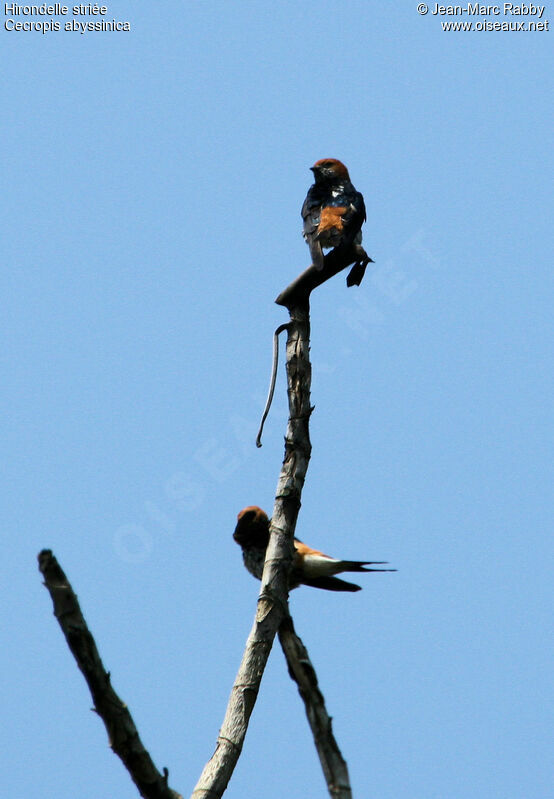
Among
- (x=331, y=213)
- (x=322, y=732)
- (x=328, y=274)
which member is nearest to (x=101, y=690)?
(x=322, y=732)

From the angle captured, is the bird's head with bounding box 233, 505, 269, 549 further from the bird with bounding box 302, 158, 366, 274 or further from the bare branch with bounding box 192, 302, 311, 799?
the bird with bounding box 302, 158, 366, 274

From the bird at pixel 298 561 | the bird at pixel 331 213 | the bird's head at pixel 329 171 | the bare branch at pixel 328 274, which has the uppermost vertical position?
the bird's head at pixel 329 171

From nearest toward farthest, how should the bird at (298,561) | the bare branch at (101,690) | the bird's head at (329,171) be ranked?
the bare branch at (101,690) → the bird at (298,561) → the bird's head at (329,171)

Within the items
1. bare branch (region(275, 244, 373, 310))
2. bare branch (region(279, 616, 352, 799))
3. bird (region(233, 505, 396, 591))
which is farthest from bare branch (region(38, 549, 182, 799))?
A: bare branch (region(275, 244, 373, 310))

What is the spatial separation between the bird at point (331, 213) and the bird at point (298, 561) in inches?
63.4

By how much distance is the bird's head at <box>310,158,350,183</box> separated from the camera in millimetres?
6352

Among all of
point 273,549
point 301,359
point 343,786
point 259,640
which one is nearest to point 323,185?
point 301,359

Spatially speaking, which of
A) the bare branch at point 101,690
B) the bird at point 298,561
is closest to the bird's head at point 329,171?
the bird at point 298,561

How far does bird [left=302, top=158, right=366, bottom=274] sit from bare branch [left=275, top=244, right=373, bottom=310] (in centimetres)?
6

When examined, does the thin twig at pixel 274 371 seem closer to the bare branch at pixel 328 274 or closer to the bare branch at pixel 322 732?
the bare branch at pixel 328 274

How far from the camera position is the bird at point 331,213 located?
18.3 feet

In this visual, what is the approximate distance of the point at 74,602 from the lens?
3.13 m

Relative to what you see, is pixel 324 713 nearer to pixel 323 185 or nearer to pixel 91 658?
pixel 91 658

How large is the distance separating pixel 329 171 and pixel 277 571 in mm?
3069
